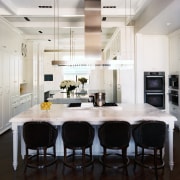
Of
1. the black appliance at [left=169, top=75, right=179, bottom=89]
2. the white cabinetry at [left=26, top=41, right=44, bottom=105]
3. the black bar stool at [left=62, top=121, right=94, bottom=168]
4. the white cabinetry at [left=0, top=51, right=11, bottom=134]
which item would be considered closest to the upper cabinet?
the black appliance at [left=169, top=75, right=179, bottom=89]

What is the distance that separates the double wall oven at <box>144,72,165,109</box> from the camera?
19.4 ft

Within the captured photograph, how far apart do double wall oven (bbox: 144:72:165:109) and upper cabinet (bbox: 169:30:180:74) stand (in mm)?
349

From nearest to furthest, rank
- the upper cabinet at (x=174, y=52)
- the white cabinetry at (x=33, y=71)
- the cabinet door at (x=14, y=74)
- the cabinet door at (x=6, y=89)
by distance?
the upper cabinet at (x=174, y=52), the cabinet door at (x=6, y=89), the cabinet door at (x=14, y=74), the white cabinetry at (x=33, y=71)

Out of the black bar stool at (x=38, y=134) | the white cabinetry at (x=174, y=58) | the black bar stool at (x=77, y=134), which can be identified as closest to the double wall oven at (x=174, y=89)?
the white cabinetry at (x=174, y=58)

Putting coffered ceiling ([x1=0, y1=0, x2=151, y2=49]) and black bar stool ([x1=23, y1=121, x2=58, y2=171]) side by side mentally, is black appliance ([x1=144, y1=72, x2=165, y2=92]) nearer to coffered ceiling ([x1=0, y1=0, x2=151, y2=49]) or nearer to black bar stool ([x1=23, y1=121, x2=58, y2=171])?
coffered ceiling ([x1=0, y1=0, x2=151, y2=49])

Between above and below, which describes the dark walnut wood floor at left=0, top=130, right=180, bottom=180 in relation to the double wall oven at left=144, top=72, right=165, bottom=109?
below

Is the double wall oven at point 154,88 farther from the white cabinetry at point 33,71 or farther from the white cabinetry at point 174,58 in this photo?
the white cabinetry at point 33,71

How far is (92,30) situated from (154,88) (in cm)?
263

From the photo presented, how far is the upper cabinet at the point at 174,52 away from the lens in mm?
5367

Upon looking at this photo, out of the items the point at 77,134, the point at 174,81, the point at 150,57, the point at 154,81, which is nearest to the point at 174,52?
the point at 150,57

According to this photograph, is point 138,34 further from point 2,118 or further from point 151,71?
point 2,118

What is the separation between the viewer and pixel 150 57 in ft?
19.5

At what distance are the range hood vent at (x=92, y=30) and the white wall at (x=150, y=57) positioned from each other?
2.00 meters

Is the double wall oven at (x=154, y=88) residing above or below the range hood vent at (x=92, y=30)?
below
